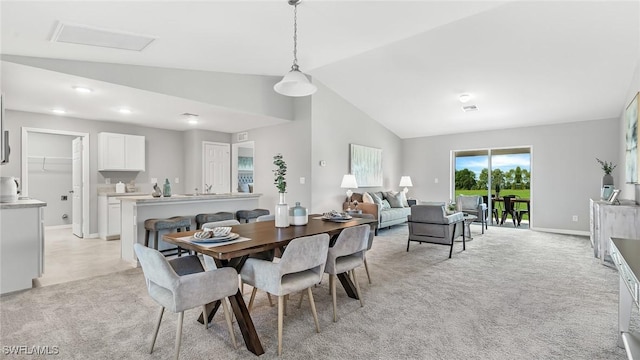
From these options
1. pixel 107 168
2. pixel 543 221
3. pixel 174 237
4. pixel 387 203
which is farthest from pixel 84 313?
pixel 543 221

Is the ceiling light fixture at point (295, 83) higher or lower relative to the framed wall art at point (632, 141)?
higher

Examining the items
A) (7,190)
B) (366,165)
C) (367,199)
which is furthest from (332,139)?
(7,190)

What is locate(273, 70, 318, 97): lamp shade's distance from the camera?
2840mm

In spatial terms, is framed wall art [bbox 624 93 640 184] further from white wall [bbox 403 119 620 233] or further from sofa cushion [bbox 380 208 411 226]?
sofa cushion [bbox 380 208 411 226]

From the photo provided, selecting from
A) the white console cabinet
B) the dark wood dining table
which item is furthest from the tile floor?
the white console cabinet

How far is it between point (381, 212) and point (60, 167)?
7257 millimetres

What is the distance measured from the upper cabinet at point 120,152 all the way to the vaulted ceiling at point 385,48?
0.73m

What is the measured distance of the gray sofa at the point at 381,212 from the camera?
6371 millimetres

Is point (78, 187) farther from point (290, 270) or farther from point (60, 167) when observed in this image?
point (290, 270)

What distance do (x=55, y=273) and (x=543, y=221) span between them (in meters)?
8.70

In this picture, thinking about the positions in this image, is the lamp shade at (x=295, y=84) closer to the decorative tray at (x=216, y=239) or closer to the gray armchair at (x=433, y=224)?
the decorative tray at (x=216, y=239)

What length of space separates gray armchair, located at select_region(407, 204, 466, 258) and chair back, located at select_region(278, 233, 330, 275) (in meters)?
2.73

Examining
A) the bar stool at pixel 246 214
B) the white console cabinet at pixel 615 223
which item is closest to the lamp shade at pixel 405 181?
the white console cabinet at pixel 615 223

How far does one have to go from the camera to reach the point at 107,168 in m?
6.13
